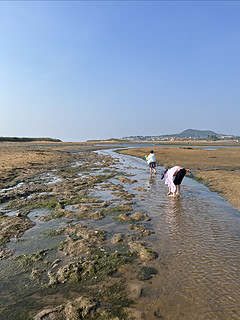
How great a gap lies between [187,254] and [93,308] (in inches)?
118

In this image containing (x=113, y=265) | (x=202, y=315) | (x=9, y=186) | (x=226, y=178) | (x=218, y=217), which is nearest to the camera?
(x=202, y=315)

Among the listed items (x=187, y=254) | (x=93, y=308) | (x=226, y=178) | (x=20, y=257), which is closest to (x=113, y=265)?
(x=93, y=308)

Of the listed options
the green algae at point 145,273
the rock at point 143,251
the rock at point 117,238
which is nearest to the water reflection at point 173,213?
the rock at point 143,251

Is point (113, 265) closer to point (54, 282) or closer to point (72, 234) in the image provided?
point (54, 282)

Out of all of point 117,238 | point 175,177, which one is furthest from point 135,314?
point 175,177

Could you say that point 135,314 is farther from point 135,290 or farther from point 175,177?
point 175,177

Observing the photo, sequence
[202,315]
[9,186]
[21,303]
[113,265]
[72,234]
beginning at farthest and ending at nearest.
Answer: [9,186] → [72,234] → [113,265] → [21,303] → [202,315]

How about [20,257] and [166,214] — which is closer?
[20,257]

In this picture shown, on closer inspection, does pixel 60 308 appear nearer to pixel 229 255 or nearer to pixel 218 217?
pixel 229 255

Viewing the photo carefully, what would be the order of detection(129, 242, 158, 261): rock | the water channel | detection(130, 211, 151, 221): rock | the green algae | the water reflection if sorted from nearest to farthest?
the water channel
the green algae
detection(129, 242, 158, 261): rock
the water reflection
detection(130, 211, 151, 221): rock

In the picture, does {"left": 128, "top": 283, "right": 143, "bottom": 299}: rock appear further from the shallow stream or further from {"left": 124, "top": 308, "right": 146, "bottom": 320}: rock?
{"left": 124, "top": 308, "right": 146, "bottom": 320}: rock

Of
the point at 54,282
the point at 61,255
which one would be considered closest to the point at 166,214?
the point at 61,255

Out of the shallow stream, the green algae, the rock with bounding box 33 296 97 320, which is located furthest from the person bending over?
the rock with bounding box 33 296 97 320

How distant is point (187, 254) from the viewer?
5367 mm
